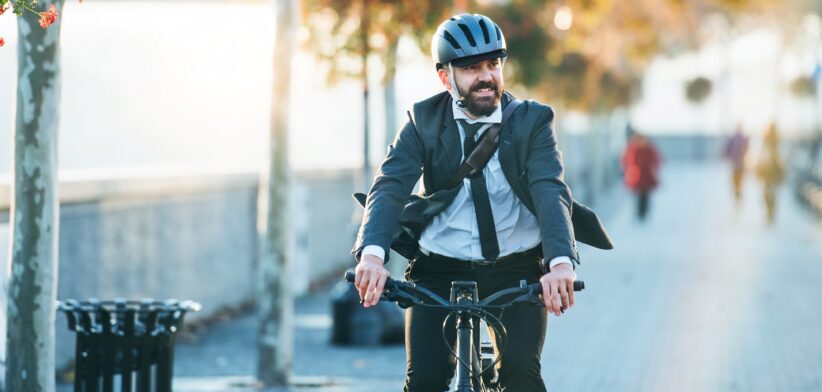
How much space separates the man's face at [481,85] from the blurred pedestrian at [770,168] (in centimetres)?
2137

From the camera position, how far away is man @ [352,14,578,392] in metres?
4.79

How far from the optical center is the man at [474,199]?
4.79m

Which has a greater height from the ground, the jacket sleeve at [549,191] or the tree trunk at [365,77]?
the tree trunk at [365,77]

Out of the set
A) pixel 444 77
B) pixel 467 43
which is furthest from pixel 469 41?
pixel 444 77

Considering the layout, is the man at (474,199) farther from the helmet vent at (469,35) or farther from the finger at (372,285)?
the finger at (372,285)

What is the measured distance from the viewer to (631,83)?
1801 inches

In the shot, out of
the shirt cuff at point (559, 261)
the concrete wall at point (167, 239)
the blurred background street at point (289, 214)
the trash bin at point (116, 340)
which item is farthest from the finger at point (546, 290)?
the concrete wall at point (167, 239)

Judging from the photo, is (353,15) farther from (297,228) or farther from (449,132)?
(449,132)

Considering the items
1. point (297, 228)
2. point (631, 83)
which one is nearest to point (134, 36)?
A: point (297, 228)

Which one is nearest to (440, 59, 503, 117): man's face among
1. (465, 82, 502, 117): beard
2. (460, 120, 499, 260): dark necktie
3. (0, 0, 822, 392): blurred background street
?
(465, 82, 502, 117): beard

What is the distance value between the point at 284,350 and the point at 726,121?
232ft

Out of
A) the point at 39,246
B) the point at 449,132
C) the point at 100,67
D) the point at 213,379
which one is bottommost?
the point at 213,379

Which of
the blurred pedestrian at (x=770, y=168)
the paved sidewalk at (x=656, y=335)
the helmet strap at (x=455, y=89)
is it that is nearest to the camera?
the helmet strap at (x=455, y=89)

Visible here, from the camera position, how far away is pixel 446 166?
497 cm
